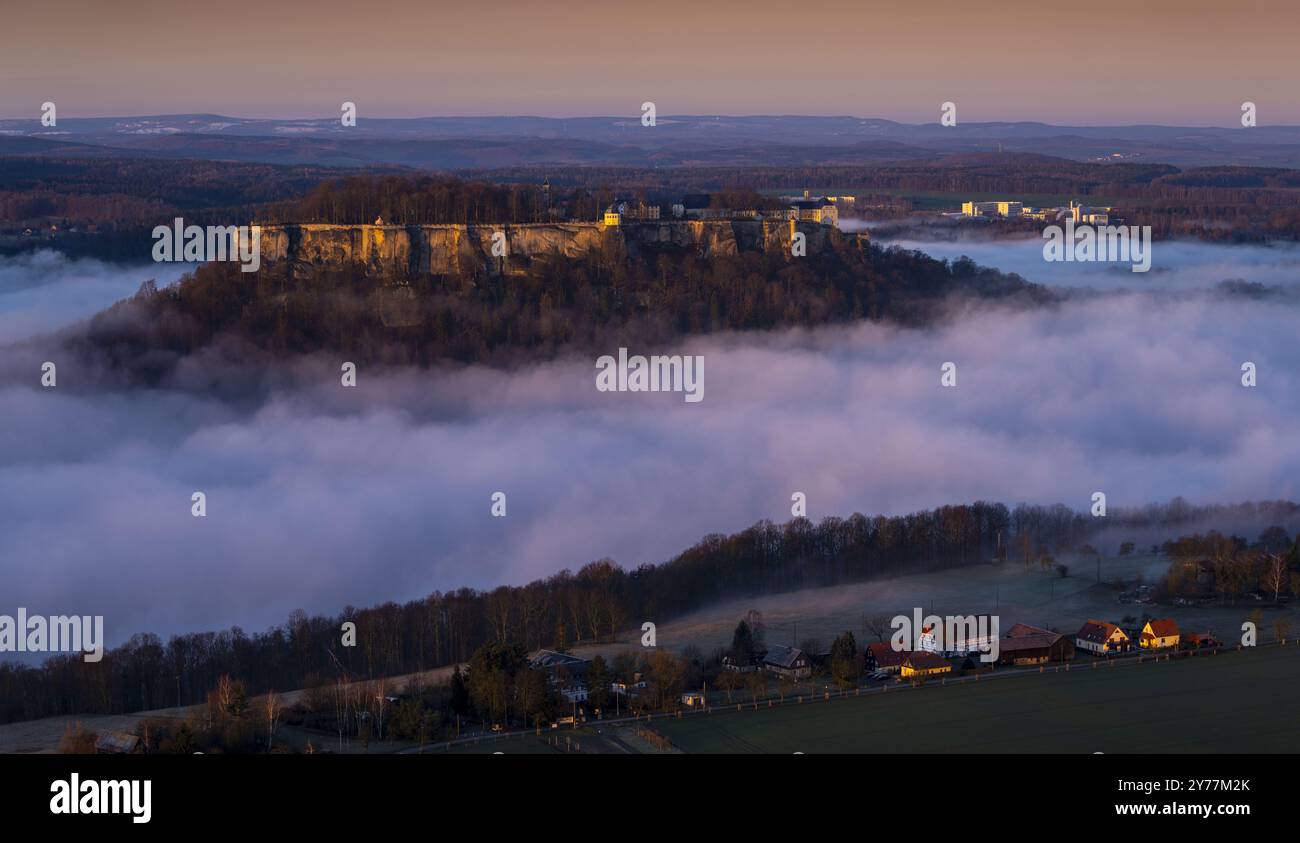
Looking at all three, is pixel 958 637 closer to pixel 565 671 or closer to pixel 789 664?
pixel 789 664

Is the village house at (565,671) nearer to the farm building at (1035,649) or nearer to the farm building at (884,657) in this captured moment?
the farm building at (884,657)

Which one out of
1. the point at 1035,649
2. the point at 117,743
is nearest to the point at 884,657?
the point at 1035,649

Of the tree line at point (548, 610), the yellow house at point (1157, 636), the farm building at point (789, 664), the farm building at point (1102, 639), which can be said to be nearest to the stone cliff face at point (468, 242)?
the tree line at point (548, 610)

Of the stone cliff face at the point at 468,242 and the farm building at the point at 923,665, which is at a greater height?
the stone cliff face at the point at 468,242

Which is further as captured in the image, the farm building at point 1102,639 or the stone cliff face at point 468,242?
the stone cliff face at point 468,242

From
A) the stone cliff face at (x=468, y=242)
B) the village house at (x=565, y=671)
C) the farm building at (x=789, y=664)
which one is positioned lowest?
the farm building at (x=789, y=664)

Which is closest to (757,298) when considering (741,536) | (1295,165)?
(741,536)
